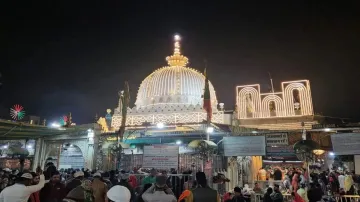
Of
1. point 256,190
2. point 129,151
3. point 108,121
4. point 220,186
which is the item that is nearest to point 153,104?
point 108,121

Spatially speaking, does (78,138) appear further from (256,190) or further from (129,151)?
(256,190)

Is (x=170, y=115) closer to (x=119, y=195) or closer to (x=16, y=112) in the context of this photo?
(x=16, y=112)

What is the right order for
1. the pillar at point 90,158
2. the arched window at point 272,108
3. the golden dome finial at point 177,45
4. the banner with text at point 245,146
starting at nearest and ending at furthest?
the banner with text at point 245,146, the pillar at point 90,158, the arched window at point 272,108, the golden dome finial at point 177,45

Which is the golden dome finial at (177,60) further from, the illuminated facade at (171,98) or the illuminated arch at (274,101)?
the illuminated arch at (274,101)

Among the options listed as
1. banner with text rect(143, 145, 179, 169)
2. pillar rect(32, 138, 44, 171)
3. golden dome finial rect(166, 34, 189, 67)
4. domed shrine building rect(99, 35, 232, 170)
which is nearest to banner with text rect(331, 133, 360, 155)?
domed shrine building rect(99, 35, 232, 170)

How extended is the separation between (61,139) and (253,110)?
1701 centimetres

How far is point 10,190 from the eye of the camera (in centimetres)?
558

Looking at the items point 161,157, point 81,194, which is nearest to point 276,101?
point 161,157

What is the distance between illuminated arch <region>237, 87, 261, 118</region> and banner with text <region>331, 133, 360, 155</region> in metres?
16.0

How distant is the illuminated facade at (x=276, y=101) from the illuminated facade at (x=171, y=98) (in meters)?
2.90

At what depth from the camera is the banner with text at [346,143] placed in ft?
38.8

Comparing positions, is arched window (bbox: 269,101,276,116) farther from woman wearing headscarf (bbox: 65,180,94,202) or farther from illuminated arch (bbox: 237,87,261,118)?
woman wearing headscarf (bbox: 65,180,94,202)

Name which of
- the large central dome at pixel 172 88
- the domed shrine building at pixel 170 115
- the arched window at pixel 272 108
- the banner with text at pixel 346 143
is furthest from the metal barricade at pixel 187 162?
the arched window at pixel 272 108

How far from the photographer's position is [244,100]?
93.0 feet
